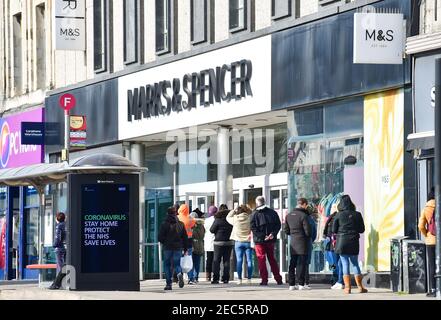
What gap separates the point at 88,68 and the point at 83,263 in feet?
47.8

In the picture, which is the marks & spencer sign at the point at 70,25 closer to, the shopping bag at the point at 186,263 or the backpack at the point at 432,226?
the shopping bag at the point at 186,263

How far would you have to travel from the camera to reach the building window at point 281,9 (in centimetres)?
3095

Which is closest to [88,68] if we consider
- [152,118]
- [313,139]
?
[152,118]

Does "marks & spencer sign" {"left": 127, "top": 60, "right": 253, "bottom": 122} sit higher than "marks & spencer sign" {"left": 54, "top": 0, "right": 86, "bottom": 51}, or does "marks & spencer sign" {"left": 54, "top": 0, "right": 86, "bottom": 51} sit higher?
"marks & spencer sign" {"left": 54, "top": 0, "right": 86, "bottom": 51}

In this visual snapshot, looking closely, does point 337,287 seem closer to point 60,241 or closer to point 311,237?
point 311,237

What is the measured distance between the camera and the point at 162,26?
37125 mm

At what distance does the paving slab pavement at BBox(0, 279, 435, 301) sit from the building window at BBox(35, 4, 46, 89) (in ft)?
50.5

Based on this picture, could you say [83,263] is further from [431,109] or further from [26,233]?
[26,233]

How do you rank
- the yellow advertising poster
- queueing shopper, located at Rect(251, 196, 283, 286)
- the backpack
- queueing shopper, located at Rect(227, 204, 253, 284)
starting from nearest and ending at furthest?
the backpack, the yellow advertising poster, queueing shopper, located at Rect(251, 196, 283, 286), queueing shopper, located at Rect(227, 204, 253, 284)

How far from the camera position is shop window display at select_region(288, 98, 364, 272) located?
28797 mm

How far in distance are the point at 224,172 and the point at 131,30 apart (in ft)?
20.0

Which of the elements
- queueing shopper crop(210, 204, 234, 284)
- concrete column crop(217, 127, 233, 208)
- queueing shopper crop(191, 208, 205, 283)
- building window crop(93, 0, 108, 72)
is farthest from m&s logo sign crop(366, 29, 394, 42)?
building window crop(93, 0, 108, 72)

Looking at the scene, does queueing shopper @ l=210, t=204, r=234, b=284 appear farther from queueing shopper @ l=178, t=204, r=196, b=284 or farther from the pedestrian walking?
the pedestrian walking

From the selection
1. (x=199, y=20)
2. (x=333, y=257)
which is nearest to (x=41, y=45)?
(x=199, y=20)
